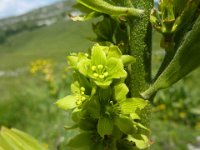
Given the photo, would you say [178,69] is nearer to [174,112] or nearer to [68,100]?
[68,100]

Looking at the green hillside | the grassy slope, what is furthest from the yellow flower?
the green hillside

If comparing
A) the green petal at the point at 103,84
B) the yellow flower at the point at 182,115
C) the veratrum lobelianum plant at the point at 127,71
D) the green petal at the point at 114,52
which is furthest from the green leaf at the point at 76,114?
the yellow flower at the point at 182,115

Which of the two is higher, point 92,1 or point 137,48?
point 92,1

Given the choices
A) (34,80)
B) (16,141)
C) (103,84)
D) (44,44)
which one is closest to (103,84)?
(103,84)

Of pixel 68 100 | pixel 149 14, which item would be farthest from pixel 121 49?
pixel 68 100

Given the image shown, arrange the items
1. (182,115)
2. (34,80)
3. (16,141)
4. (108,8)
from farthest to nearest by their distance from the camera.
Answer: (34,80), (182,115), (16,141), (108,8)

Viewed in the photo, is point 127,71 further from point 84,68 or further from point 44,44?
point 44,44
